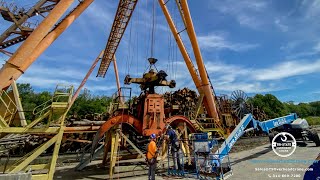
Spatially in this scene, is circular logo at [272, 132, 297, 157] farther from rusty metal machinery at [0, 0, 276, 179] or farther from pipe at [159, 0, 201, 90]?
pipe at [159, 0, 201, 90]

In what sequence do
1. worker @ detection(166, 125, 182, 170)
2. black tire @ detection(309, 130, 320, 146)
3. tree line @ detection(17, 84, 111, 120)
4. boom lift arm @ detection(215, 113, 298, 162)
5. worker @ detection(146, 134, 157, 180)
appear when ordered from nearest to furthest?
worker @ detection(146, 134, 157, 180), worker @ detection(166, 125, 182, 170), boom lift arm @ detection(215, 113, 298, 162), black tire @ detection(309, 130, 320, 146), tree line @ detection(17, 84, 111, 120)

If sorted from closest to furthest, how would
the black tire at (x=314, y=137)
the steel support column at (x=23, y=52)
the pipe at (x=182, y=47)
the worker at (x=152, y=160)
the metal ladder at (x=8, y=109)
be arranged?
the worker at (x=152, y=160), the metal ladder at (x=8, y=109), the steel support column at (x=23, y=52), the black tire at (x=314, y=137), the pipe at (x=182, y=47)

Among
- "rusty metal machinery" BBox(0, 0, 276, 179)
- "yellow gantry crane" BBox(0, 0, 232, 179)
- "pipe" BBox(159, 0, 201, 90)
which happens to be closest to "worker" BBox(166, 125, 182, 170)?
"rusty metal machinery" BBox(0, 0, 276, 179)

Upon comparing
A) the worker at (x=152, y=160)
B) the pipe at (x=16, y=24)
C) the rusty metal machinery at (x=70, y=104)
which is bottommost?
the worker at (x=152, y=160)

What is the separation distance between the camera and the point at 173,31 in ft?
66.7

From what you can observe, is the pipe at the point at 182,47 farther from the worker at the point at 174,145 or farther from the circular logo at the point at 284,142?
the worker at the point at 174,145

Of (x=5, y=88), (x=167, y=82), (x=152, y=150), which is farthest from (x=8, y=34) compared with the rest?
(x=152, y=150)

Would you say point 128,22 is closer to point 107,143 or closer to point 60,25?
point 60,25

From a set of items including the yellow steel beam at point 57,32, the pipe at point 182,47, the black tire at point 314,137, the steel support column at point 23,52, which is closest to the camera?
the steel support column at point 23,52

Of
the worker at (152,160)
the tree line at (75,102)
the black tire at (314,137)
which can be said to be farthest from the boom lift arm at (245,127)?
the tree line at (75,102)

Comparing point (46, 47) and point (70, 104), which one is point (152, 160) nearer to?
point (70, 104)

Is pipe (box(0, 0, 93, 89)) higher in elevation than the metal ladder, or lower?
higher

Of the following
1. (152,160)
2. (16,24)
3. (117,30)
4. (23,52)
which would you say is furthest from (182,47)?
(152,160)

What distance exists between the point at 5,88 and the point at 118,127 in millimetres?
5212
